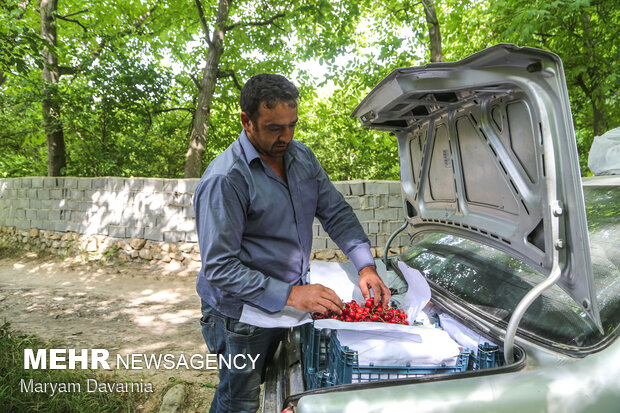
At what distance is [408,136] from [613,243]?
1.25 meters

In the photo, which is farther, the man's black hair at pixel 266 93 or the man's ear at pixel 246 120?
the man's ear at pixel 246 120

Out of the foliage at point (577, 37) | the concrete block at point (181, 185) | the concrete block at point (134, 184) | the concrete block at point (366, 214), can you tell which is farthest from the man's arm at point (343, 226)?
the concrete block at point (134, 184)

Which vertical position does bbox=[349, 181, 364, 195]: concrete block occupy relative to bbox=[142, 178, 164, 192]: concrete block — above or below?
below

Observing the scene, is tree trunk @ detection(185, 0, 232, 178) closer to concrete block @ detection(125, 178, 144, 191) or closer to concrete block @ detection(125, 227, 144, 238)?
concrete block @ detection(125, 178, 144, 191)

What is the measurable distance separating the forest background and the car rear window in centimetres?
542

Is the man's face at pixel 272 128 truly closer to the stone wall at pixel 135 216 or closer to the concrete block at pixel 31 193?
the stone wall at pixel 135 216

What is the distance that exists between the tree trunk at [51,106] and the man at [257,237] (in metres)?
8.77


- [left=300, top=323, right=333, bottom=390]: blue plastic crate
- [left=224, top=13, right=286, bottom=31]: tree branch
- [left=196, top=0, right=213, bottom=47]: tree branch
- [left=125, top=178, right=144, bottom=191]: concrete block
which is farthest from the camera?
[left=224, top=13, right=286, bottom=31]: tree branch

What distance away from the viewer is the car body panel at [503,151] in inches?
49.3

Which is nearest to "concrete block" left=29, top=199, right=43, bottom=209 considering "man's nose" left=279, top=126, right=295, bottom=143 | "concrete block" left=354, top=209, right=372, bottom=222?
"concrete block" left=354, top=209, right=372, bottom=222

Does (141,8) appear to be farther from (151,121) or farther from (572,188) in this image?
(572,188)

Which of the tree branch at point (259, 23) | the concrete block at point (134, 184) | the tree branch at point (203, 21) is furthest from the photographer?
the tree branch at point (259, 23)

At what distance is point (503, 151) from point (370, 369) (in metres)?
1.05

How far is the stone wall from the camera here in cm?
696
